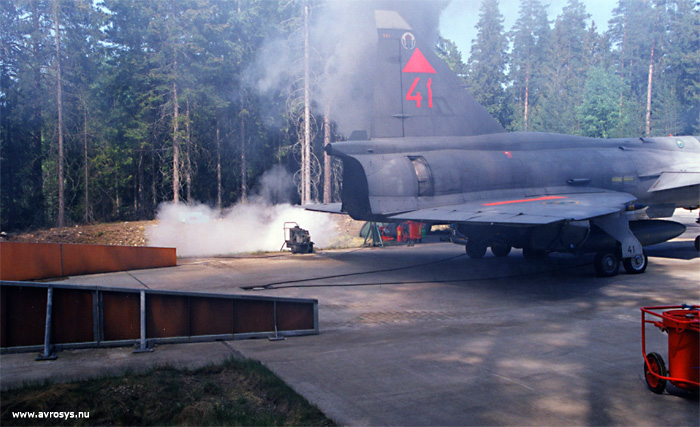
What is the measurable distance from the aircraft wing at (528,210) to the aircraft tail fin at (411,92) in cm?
269

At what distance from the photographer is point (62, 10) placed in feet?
102

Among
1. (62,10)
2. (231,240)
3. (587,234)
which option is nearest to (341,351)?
(587,234)

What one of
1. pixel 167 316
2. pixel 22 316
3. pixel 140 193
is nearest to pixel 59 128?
pixel 140 193

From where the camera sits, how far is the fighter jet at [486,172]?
13727 mm

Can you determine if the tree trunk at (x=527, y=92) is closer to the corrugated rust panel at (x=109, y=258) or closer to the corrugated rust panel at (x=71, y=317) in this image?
the corrugated rust panel at (x=109, y=258)

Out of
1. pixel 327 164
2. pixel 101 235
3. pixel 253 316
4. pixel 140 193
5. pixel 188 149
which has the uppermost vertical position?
pixel 188 149

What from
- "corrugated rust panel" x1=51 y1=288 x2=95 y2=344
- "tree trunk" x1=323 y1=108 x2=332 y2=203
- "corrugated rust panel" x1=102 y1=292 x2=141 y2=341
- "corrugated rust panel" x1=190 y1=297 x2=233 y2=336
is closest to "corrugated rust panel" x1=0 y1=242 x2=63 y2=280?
"corrugated rust panel" x1=51 y1=288 x2=95 y2=344

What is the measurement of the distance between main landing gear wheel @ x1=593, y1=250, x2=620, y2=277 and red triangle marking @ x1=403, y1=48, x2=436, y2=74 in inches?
284

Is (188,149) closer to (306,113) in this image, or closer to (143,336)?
(306,113)

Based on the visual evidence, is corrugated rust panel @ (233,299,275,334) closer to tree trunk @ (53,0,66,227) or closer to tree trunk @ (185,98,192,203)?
tree trunk @ (53,0,66,227)

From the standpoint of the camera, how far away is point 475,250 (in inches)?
699

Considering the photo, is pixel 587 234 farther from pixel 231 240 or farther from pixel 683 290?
pixel 231 240

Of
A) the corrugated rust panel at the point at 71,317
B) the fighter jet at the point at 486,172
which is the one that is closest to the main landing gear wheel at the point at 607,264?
the fighter jet at the point at 486,172

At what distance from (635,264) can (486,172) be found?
A: 4.74 metres
